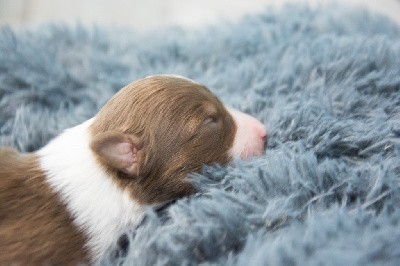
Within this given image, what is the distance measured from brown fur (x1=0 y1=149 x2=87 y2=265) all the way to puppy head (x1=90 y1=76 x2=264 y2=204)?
6.2 inches

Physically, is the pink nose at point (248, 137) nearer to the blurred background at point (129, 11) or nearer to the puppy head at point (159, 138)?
the puppy head at point (159, 138)

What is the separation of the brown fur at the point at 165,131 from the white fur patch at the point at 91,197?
0.03m

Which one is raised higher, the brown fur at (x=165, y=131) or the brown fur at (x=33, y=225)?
the brown fur at (x=165, y=131)

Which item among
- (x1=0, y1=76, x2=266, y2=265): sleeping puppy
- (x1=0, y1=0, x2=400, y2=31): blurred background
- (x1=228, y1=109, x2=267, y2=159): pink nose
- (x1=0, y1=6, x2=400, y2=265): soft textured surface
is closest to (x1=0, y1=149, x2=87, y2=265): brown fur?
(x1=0, y1=76, x2=266, y2=265): sleeping puppy

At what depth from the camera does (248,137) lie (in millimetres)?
1494

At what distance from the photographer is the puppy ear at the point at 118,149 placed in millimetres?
1321

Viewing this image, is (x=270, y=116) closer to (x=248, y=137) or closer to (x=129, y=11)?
(x=248, y=137)

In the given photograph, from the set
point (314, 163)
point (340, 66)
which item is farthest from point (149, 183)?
point (340, 66)

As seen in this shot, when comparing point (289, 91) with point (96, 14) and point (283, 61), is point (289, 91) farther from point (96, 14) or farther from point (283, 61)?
point (96, 14)

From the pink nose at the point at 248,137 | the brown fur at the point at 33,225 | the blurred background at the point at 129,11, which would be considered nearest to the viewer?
the brown fur at the point at 33,225

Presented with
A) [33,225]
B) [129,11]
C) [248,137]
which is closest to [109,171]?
[33,225]

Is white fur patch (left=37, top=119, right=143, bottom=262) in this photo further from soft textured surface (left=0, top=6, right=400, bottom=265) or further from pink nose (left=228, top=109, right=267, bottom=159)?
pink nose (left=228, top=109, right=267, bottom=159)

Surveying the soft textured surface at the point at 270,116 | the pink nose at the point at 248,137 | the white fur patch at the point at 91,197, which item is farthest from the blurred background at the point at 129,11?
the white fur patch at the point at 91,197

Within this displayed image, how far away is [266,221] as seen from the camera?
3.87 ft
